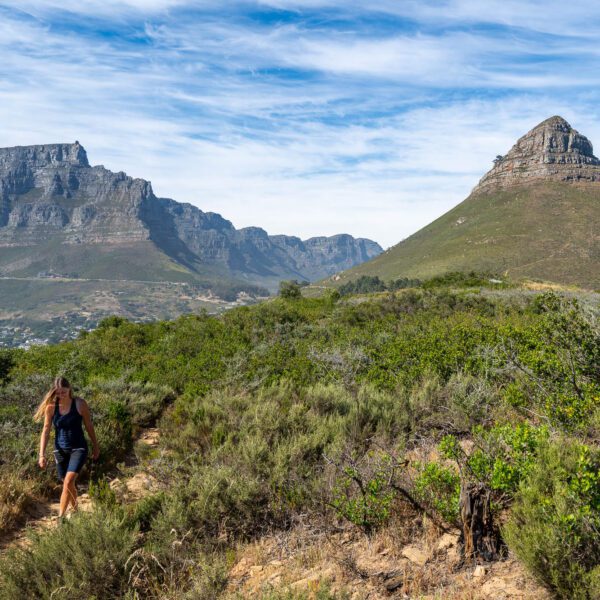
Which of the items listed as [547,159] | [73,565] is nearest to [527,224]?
[547,159]

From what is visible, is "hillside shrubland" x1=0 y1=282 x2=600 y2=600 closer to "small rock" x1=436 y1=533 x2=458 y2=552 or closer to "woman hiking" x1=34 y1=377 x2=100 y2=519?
"small rock" x1=436 y1=533 x2=458 y2=552

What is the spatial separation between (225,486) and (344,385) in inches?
141

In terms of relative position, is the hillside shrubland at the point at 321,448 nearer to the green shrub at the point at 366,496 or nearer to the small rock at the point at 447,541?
the green shrub at the point at 366,496

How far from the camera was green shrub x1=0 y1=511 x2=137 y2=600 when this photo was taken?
11.0 ft

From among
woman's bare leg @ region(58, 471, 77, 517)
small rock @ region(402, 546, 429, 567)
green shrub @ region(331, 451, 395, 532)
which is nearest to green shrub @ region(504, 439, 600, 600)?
small rock @ region(402, 546, 429, 567)

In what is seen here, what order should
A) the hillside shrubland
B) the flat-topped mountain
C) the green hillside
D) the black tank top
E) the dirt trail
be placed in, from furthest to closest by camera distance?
1. the flat-topped mountain
2. the green hillside
3. the black tank top
4. the dirt trail
5. the hillside shrubland

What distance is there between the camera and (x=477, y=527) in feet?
11.2

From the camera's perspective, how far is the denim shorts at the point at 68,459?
5.34 meters

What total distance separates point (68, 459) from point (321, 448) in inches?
131

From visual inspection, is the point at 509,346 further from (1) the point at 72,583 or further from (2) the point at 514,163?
(2) the point at 514,163

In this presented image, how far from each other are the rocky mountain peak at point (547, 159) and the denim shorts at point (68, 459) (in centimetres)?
13204

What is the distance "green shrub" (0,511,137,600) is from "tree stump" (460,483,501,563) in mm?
2847

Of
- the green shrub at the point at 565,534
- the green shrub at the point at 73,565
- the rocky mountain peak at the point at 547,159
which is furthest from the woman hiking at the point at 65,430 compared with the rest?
the rocky mountain peak at the point at 547,159

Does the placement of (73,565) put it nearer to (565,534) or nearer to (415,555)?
(415,555)
